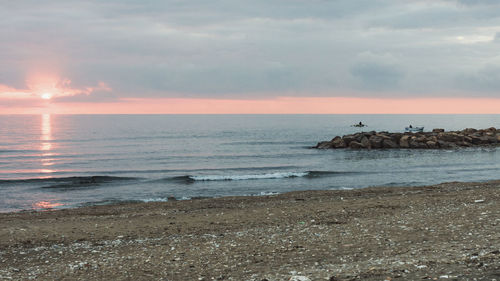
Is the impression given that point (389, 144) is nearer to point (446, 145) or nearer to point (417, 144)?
point (417, 144)

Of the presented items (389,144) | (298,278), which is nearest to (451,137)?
(389,144)

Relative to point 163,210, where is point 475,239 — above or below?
above

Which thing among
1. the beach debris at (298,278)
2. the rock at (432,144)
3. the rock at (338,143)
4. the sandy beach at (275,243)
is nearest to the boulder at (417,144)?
the rock at (432,144)

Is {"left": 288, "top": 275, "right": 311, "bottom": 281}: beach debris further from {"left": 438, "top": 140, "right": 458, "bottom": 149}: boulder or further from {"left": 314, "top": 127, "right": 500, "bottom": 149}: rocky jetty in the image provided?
{"left": 438, "top": 140, "right": 458, "bottom": 149}: boulder

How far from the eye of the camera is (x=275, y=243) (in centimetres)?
1191

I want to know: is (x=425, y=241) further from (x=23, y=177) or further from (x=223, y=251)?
(x=23, y=177)

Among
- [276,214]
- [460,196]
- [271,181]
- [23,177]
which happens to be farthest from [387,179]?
[23,177]

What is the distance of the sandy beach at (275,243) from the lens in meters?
8.95

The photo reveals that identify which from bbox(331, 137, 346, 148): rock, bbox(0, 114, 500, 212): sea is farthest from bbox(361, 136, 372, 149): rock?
bbox(0, 114, 500, 212): sea

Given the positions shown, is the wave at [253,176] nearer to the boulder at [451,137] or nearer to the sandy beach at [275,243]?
the sandy beach at [275,243]

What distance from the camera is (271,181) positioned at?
1334 inches

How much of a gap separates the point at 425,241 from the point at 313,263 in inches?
132

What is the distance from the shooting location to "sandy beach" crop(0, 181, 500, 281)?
29.3ft

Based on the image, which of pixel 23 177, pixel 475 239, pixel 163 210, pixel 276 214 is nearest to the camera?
pixel 475 239
